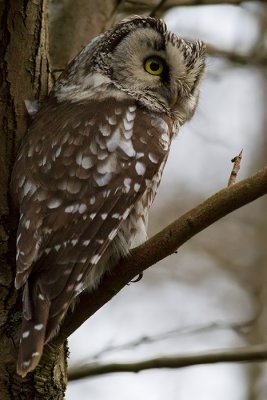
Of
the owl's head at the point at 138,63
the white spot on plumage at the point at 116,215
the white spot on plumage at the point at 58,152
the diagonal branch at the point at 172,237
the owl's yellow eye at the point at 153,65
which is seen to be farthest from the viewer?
the owl's yellow eye at the point at 153,65

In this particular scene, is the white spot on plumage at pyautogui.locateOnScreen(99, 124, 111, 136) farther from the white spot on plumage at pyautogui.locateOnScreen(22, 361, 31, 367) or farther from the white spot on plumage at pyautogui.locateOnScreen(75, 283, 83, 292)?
the white spot on plumage at pyautogui.locateOnScreen(22, 361, 31, 367)

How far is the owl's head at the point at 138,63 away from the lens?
14.3ft

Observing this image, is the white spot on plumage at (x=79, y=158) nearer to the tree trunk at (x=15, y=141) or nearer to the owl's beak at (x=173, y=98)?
the tree trunk at (x=15, y=141)

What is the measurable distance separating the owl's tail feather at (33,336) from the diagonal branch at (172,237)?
0.14 meters

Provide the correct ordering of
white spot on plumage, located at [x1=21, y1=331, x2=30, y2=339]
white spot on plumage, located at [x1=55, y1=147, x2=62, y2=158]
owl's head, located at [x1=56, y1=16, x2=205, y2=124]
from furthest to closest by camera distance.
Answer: owl's head, located at [x1=56, y1=16, x2=205, y2=124] < white spot on plumage, located at [x1=55, y1=147, x2=62, y2=158] < white spot on plumage, located at [x1=21, y1=331, x2=30, y2=339]

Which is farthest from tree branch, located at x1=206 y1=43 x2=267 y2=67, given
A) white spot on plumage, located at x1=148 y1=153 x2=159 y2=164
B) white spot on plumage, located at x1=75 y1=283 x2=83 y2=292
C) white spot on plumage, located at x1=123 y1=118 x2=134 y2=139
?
white spot on plumage, located at x1=75 y1=283 x2=83 y2=292

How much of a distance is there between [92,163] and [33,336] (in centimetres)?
84

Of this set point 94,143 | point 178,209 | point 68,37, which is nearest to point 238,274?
point 178,209

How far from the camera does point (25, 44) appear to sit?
3.78 meters

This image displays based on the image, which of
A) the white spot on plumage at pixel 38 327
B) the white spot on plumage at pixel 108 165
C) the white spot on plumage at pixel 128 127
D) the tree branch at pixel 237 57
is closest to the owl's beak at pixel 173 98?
the white spot on plumage at pixel 128 127

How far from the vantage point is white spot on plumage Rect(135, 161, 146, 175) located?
3851 mm

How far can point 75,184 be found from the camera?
3.71 meters

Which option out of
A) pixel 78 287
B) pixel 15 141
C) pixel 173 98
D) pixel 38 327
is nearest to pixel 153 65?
pixel 173 98

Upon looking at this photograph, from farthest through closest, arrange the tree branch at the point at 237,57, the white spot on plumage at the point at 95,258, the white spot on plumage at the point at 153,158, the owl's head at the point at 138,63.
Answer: the tree branch at the point at 237,57 < the owl's head at the point at 138,63 < the white spot on plumage at the point at 153,158 < the white spot on plumage at the point at 95,258
